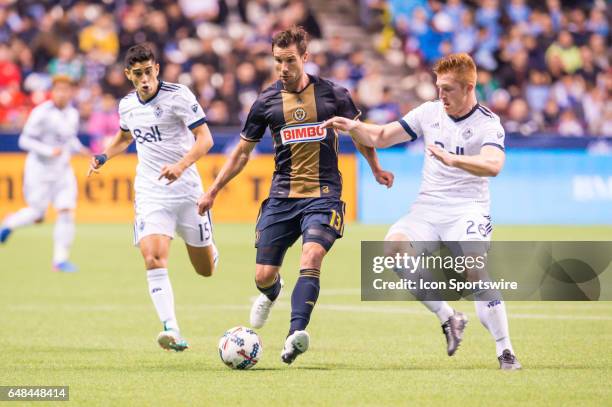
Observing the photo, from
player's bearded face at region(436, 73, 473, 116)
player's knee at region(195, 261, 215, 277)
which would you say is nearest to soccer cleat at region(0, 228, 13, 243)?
player's knee at region(195, 261, 215, 277)

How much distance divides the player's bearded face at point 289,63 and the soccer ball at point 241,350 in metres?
1.92

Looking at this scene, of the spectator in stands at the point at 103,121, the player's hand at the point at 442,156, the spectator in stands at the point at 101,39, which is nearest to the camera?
the player's hand at the point at 442,156

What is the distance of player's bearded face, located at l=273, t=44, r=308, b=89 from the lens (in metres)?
9.30

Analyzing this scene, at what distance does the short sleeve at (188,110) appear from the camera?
10.4 meters

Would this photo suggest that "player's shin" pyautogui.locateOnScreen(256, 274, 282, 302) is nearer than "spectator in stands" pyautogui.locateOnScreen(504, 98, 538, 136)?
Yes

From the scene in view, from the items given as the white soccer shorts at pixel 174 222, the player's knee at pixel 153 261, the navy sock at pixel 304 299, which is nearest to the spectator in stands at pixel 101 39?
the white soccer shorts at pixel 174 222

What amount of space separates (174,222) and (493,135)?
3.10 meters

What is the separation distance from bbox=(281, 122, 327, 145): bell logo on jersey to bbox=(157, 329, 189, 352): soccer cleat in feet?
5.71

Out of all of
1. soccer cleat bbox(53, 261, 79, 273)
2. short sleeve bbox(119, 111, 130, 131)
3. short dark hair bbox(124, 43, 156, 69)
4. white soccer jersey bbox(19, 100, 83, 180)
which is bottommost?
soccer cleat bbox(53, 261, 79, 273)

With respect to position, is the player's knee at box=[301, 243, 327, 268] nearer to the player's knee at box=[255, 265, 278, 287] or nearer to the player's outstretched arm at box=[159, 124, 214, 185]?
the player's knee at box=[255, 265, 278, 287]

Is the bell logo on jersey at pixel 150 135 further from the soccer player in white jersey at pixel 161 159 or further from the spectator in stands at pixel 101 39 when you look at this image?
the spectator in stands at pixel 101 39

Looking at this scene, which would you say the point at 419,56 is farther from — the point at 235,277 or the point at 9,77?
the point at 235,277

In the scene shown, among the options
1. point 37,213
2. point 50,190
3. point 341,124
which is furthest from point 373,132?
point 37,213

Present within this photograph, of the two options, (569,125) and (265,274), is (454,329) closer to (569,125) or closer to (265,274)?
(265,274)
